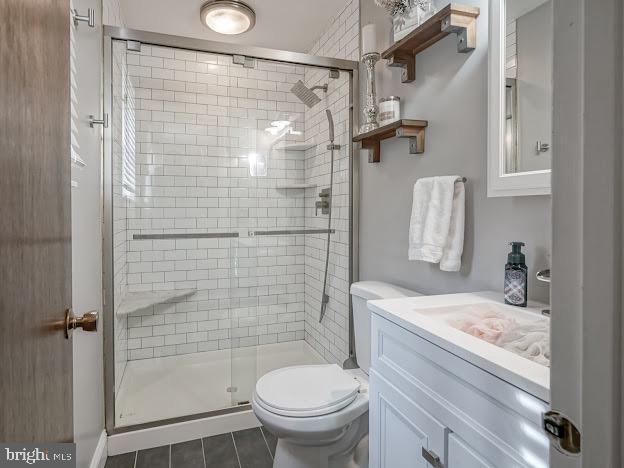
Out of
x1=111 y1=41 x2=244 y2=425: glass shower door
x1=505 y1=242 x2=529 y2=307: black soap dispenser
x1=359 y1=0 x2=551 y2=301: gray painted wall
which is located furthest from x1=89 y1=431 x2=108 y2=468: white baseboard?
x1=505 y1=242 x2=529 y2=307: black soap dispenser

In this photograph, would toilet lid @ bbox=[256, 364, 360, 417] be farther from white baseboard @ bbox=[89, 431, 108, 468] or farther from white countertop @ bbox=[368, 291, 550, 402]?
white baseboard @ bbox=[89, 431, 108, 468]

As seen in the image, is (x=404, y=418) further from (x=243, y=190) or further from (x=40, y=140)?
(x=243, y=190)

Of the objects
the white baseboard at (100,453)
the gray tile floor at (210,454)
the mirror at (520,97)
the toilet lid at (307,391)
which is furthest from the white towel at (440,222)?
the white baseboard at (100,453)

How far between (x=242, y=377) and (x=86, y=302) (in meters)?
1.09

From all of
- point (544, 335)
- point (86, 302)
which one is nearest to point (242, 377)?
point (86, 302)

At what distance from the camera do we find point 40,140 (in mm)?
611

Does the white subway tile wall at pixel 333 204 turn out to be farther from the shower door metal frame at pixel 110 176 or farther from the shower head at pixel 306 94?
the shower door metal frame at pixel 110 176

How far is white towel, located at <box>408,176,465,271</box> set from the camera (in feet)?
4.70

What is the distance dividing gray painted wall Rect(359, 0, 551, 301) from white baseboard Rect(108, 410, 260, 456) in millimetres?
1143

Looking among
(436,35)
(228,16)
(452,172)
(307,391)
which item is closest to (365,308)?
(307,391)

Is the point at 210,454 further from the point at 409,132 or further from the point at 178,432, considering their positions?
the point at 409,132

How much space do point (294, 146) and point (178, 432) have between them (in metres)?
1.80

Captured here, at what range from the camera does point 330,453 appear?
1581 millimetres

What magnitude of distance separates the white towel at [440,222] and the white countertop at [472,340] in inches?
8.1
